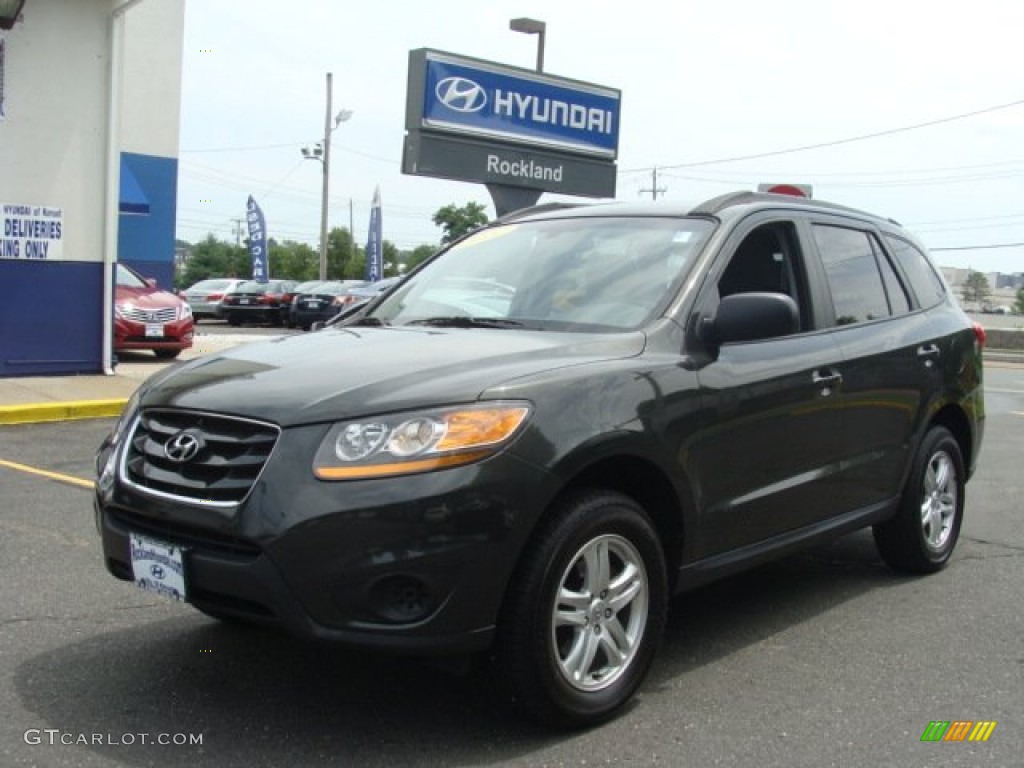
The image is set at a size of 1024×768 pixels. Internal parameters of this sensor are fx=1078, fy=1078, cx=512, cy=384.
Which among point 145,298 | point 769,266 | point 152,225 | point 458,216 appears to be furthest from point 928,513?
point 458,216

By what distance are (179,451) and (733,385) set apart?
196cm

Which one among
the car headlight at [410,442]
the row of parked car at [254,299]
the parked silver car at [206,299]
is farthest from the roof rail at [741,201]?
the parked silver car at [206,299]

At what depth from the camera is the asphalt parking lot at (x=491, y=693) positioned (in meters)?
3.26

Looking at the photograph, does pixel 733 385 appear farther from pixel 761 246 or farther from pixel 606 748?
pixel 606 748

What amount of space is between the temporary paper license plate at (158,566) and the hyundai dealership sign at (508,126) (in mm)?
14118

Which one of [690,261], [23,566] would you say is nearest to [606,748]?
[690,261]

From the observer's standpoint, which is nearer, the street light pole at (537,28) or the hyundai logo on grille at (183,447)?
the hyundai logo on grille at (183,447)

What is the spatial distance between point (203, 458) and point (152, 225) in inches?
659

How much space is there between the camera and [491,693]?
12.0ft

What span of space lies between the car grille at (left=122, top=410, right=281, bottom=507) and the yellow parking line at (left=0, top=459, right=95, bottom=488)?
3711 mm

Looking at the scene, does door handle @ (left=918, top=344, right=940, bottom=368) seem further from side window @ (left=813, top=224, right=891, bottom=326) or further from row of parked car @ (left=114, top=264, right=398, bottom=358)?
row of parked car @ (left=114, top=264, right=398, bottom=358)

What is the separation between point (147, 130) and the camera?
18859 millimetres

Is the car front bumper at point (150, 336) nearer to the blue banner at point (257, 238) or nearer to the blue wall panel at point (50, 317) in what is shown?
the blue wall panel at point (50, 317)

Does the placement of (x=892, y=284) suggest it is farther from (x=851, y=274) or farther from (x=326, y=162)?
(x=326, y=162)
